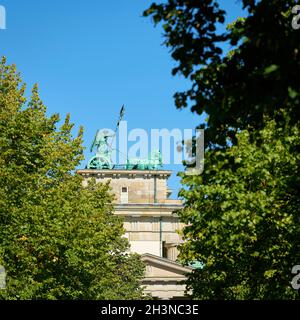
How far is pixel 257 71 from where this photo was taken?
12602 millimetres

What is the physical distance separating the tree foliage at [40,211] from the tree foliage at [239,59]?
29841 mm

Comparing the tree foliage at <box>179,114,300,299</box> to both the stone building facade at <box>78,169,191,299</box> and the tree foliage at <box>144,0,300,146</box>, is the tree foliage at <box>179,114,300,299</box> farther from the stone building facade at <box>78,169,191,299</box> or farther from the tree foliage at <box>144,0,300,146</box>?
the stone building facade at <box>78,169,191,299</box>

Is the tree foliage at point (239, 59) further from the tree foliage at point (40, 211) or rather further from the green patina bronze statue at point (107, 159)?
the green patina bronze statue at point (107, 159)

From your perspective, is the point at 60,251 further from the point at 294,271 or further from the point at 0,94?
the point at 294,271

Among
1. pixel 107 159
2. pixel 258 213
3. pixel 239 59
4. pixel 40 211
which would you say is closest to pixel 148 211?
pixel 107 159

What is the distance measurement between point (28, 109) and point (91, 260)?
9630mm

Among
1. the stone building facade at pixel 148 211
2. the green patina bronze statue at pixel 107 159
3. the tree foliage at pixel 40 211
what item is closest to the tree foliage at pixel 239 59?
the tree foliage at pixel 40 211

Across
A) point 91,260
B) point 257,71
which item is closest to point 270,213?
point 91,260

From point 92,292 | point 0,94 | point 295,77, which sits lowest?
point 92,292

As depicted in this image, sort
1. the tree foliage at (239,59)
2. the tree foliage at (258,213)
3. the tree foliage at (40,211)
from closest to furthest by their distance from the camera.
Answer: the tree foliage at (239,59) → the tree foliage at (258,213) → the tree foliage at (40,211)

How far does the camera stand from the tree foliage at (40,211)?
4356 centimetres

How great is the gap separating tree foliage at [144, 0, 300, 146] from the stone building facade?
99.3 metres

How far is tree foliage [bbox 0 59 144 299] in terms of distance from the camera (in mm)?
43562

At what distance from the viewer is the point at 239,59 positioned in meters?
13.5
